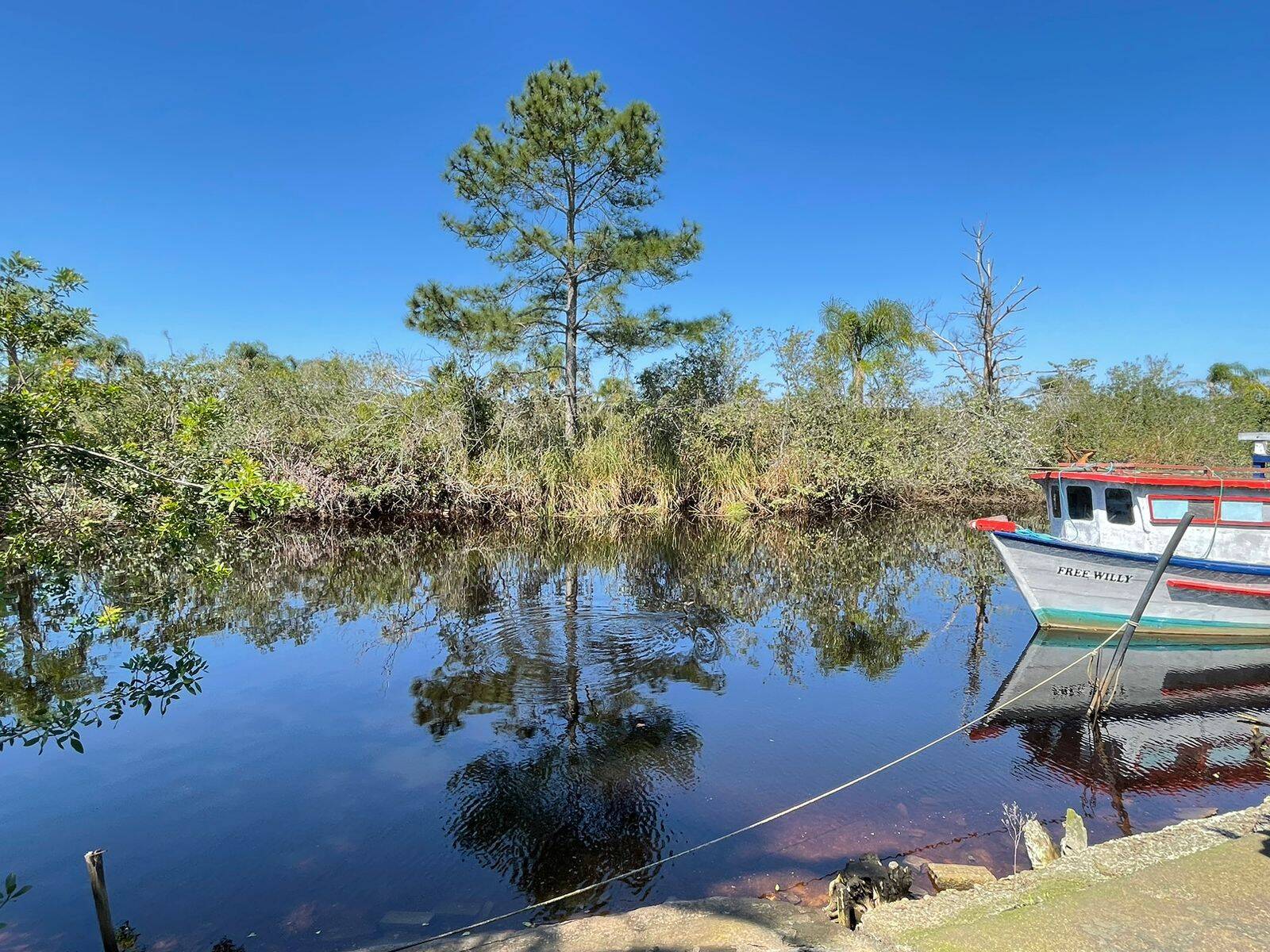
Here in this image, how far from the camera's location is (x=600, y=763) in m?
6.35

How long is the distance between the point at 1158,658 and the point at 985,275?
1924cm

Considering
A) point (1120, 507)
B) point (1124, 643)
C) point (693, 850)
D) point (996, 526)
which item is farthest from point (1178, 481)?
point (693, 850)

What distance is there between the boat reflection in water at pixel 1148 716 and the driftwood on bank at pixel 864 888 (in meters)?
2.19

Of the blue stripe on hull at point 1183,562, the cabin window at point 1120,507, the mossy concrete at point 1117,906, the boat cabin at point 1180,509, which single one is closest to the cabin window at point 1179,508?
the boat cabin at point 1180,509

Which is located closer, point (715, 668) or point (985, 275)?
point (715, 668)

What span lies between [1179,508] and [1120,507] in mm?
703

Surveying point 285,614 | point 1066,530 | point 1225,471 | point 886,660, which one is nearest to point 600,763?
point 886,660

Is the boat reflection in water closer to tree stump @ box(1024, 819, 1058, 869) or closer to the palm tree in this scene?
tree stump @ box(1024, 819, 1058, 869)

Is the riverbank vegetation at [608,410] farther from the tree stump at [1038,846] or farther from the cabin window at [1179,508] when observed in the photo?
the tree stump at [1038,846]

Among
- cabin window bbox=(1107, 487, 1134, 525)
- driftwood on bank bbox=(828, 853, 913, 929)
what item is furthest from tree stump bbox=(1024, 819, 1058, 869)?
cabin window bbox=(1107, 487, 1134, 525)

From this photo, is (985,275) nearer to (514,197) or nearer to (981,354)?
(981,354)

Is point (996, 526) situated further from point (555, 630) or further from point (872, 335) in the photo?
point (872, 335)

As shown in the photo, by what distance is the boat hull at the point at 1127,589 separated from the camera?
31.9ft

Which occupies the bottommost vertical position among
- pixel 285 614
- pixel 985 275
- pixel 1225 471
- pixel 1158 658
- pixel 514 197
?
pixel 1158 658
